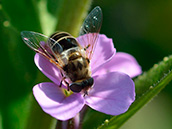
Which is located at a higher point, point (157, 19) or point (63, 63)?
point (63, 63)

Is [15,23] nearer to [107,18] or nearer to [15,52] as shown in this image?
[15,52]

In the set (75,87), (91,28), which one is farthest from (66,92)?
(91,28)

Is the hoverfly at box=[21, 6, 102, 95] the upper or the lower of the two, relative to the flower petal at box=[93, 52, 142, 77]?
upper

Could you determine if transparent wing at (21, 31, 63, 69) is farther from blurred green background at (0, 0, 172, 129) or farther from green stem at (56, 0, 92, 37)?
blurred green background at (0, 0, 172, 129)

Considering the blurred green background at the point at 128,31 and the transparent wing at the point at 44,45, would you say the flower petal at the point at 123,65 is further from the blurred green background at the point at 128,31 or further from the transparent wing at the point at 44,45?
the blurred green background at the point at 128,31

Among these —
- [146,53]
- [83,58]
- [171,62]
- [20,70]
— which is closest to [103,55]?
[83,58]

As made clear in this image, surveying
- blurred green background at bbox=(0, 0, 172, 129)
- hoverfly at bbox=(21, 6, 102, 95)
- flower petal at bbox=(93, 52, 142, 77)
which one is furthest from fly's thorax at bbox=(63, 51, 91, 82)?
blurred green background at bbox=(0, 0, 172, 129)
